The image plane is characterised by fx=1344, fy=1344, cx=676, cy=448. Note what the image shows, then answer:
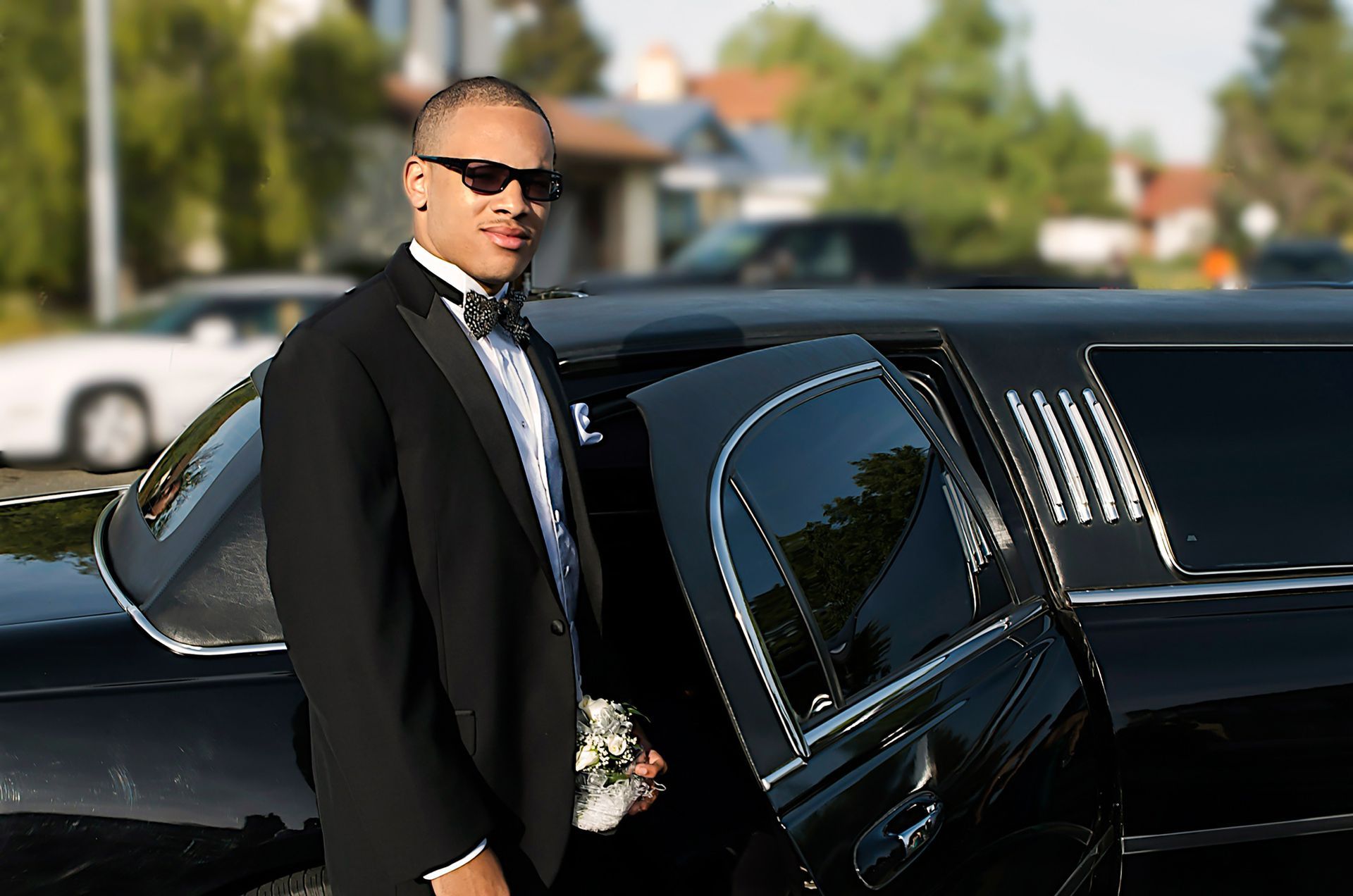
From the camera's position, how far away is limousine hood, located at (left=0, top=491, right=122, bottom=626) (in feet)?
7.23

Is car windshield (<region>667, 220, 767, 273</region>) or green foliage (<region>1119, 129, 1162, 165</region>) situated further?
green foliage (<region>1119, 129, 1162, 165</region>)

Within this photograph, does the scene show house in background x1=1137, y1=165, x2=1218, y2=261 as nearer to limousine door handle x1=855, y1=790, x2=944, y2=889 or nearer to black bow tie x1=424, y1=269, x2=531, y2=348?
limousine door handle x1=855, y1=790, x2=944, y2=889

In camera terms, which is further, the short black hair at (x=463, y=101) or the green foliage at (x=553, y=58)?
the green foliage at (x=553, y=58)

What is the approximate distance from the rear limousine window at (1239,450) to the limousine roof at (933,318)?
66 millimetres

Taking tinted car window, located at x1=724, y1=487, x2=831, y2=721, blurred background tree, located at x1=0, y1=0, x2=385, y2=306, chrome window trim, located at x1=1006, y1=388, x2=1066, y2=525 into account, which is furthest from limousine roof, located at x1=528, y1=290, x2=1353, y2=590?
blurred background tree, located at x1=0, y1=0, x2=385, y2=306

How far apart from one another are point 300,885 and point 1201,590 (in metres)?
1.64

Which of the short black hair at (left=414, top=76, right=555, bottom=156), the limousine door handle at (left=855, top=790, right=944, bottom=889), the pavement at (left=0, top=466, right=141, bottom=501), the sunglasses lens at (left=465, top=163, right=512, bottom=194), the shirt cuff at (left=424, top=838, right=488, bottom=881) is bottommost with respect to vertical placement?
the limousine door handle at (left=855, top=790, right=944, bottom=889)

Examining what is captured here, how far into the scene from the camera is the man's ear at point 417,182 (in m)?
1.73

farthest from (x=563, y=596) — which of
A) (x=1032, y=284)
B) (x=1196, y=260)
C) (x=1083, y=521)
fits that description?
(x=1196, y=260)

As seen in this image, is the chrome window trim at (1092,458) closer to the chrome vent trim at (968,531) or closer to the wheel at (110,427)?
the chrome vent trim at (968,531)

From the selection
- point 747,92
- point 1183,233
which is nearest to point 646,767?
point 1183,233

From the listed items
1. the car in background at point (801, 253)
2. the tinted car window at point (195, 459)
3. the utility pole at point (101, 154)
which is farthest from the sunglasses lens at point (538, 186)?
the utility pole at point (101, 154)

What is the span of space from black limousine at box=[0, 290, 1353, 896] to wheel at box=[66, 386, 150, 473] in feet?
25.4

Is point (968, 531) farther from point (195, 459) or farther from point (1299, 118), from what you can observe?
point (1299, 118)
